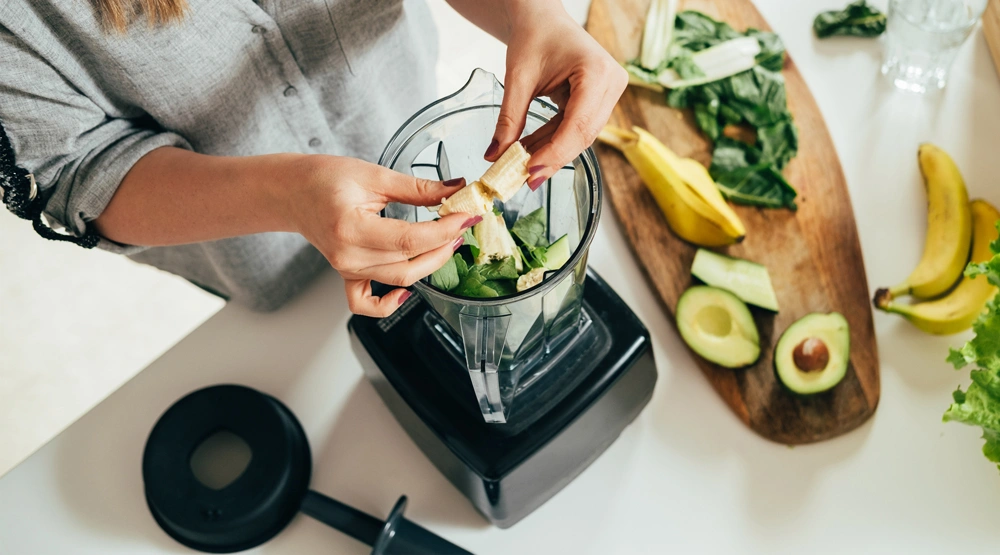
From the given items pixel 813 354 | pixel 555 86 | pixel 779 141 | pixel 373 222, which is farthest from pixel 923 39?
pixel 373 222

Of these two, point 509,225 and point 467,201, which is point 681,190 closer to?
point 509,225

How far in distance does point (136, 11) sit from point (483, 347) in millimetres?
515

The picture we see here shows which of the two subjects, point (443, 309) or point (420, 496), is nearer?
point (443, 309)

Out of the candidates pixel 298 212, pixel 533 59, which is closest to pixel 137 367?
pixel 298 212

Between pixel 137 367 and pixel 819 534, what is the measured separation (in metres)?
1.91

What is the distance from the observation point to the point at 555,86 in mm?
721

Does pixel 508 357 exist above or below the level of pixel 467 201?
below

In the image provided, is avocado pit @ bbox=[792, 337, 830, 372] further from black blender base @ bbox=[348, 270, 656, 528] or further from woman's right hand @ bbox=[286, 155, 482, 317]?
woman's right hand @ bbox=[286, 155, 482, 317]

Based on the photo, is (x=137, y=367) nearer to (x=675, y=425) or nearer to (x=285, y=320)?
(x=285, y=320)

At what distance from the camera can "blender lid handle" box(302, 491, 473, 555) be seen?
2.88ft

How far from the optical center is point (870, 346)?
1006 mm

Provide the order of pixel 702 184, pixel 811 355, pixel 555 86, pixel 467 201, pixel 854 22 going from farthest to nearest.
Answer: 1. pixel 854 22
2. pixel 702 184
3. pixel 811 355
4. pixel 555 86
5. pixel 467 201

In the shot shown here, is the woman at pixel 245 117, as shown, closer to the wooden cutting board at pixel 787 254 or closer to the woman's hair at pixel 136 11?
the woman's hair at pixel 136 11

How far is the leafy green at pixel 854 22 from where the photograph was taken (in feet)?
3.99
